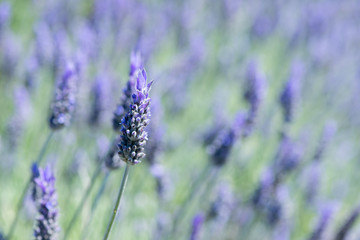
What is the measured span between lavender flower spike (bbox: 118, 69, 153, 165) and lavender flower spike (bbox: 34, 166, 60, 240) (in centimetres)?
39

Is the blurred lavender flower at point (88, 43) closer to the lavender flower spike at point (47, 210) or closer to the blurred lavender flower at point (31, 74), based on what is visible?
the blurred lavender flower at point (31, 74)

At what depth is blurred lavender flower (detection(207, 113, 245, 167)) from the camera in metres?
2.58

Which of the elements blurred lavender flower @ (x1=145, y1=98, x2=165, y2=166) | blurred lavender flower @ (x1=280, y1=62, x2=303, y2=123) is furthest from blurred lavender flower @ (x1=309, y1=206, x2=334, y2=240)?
blurred lavender flower @ (x1=145, y1=98, x2=165, y2=166)

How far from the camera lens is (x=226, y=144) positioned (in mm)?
2605

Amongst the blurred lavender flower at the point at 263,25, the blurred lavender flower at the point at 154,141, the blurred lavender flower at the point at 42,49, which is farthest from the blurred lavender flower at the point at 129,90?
the blurred lavender flower at the point at 263,25

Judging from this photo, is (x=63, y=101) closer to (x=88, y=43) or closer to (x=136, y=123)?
(x=136, y=123)

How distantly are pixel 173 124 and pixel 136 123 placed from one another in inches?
131

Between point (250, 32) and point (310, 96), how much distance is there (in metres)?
1.62

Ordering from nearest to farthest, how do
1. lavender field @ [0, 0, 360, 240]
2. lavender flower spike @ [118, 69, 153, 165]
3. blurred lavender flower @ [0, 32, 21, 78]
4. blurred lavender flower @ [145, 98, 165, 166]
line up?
lavender flower spike @ [118, 69, 153, 165], lavender field @ [0, 0, 360, 240], blurred lavender flower @ [145, 98, 165, 166], blurred lavender flower @ [0, 32, 21, 78]

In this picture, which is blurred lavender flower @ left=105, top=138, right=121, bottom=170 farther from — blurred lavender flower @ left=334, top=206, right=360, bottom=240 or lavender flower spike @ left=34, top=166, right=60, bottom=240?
blurred lavender flower @ left=334, top=206, right=360, bottom=240

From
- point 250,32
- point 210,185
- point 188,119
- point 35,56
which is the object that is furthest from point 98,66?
point 250,32

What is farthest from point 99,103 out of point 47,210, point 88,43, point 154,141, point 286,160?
point 286,160

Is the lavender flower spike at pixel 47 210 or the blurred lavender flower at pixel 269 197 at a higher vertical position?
the blurred lavender flower at pixel 269 197

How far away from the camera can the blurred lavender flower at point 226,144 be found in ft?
8.48
